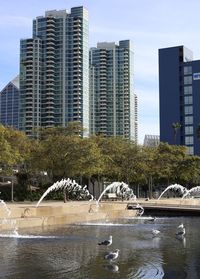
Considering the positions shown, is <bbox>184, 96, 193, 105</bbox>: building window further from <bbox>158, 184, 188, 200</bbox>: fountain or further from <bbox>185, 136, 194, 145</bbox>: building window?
<bbox>158, 184, 188, 200</bbox>: fountain

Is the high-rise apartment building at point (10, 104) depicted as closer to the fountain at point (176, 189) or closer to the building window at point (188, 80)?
the building window at point (188, 80)

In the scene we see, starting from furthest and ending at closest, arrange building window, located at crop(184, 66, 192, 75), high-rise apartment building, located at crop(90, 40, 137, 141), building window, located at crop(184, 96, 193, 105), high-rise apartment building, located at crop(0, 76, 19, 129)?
high-rise apartment building, located at crop(0, 76, 19, 129)
high-rise apartment building, located at crop(90, 40, 137, 141)
building window, located at crop(184, 66, 192, 75)
building window, located at crop(184, 96, 193, 105)

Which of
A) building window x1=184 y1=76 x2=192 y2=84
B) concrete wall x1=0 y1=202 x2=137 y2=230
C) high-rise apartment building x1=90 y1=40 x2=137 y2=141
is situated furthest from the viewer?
high-rise apartment building x1=90 y1=40 x2=137 y2=141

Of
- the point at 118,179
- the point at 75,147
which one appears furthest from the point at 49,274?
the point at 118,179

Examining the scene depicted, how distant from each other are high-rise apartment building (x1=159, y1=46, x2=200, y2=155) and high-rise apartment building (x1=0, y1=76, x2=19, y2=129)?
42196 mm

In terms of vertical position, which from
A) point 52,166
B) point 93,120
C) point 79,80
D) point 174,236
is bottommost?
point 174,236

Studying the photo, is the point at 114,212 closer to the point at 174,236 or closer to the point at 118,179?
the point at 174,236

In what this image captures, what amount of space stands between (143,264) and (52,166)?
3316cm

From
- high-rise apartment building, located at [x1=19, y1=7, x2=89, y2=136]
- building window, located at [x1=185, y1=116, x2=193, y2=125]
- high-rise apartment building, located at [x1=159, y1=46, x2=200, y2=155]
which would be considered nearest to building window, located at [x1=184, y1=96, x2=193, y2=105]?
high-rise apartment building, located at [x1=159, y1=46, x2=200, y2=155]

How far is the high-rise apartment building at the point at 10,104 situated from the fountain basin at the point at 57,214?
110650mm

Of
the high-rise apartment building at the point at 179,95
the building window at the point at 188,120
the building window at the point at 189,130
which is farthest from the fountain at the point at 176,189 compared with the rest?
the building window at the point at 188,120

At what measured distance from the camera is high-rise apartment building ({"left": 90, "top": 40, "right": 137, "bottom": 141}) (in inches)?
5792

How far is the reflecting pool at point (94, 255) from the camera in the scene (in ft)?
46.6

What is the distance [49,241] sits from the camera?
69.0 feet
